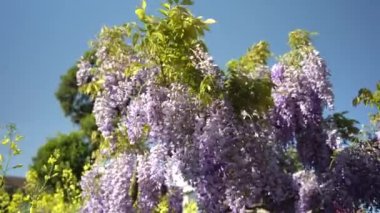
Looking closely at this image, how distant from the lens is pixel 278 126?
6371 mm

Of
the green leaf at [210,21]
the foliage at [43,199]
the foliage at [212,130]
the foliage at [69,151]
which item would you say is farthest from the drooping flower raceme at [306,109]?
the foliage at [69,151]

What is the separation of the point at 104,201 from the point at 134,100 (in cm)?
157

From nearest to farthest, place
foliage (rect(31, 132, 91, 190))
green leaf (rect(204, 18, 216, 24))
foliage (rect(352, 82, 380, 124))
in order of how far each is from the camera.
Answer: green leaf (rect(204, 18, 216, 24)) → foliage (rect(352, 82, 380, 124)) → foliage (rect(31, 132, 91, 190))

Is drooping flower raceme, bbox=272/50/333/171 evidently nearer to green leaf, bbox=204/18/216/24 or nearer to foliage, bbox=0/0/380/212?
foliage, bbox=0/0/380/212

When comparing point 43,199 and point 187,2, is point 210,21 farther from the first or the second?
point 43,199

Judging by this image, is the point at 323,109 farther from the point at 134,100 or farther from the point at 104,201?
the point at 104,201

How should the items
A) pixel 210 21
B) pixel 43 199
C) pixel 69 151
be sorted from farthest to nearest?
pixel 69 151 → pixel 43 199 → pixel 210 21

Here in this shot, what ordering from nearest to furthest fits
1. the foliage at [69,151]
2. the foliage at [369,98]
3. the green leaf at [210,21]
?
the green leaf at [210,21] < the foliage at [369,98] < the foliage at [69,151]

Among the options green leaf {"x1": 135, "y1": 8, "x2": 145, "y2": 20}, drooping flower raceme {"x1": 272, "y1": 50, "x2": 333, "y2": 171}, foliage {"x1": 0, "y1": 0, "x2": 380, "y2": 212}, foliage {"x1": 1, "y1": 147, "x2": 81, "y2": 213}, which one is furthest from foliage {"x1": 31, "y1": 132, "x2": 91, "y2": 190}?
green leaf {"x1": 135, "y1": 8, "x2": 145, "y2": 20}

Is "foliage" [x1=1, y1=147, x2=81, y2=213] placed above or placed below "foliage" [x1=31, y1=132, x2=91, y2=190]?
below

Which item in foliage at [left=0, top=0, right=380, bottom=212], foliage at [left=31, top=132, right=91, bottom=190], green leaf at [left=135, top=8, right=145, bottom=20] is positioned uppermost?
foliage at [left=31, top=132, right=91, bottom=190]

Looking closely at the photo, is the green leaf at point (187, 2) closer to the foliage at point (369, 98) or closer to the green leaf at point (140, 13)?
the green leaf at point (140, 13)

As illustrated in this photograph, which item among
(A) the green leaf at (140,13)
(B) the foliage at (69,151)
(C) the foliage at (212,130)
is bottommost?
(C) the foliage at (212,130)

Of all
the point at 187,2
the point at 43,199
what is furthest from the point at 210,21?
the point at 43,199
